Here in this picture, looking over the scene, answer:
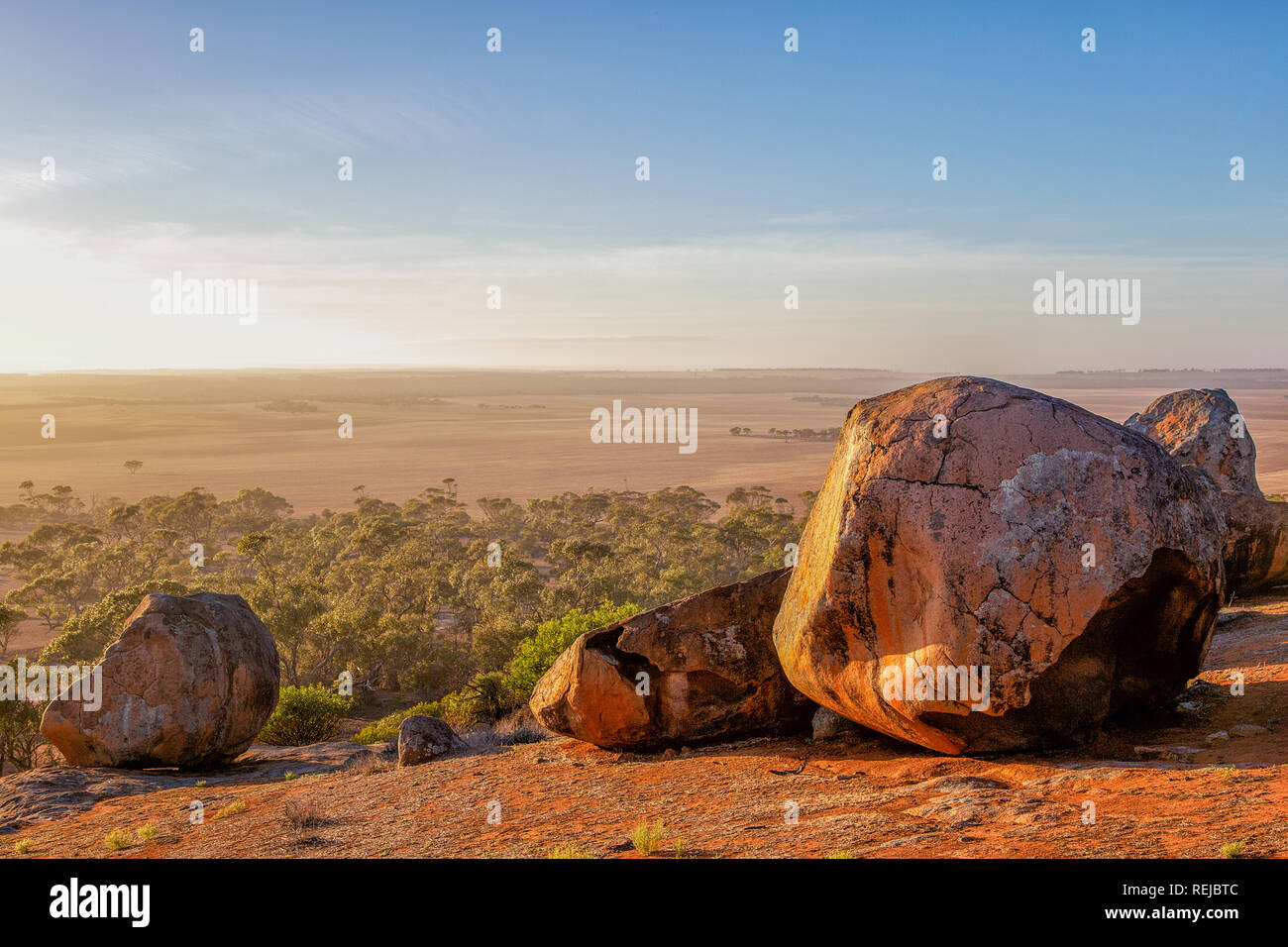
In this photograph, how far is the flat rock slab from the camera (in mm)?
11195

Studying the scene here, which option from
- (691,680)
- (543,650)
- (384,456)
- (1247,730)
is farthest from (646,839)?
Answer: (384,456)

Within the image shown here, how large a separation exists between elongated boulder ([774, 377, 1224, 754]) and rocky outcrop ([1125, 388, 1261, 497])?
1085 centimetres

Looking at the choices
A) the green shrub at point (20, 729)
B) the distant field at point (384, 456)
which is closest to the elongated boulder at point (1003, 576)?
the green shrub at point (20, 729)

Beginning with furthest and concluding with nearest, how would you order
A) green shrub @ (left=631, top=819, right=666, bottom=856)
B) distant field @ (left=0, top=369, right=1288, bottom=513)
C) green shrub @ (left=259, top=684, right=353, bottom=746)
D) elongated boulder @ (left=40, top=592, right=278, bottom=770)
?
distant field @ (left=0, top=369, right=1288, bottom=513)
green shrub @ (left=259, top=684, right=353, bottom=746)
elongated boulder @ (left=40, top=592, right=278, bottom=770)
green shrub @ (left=631, top=819, right=666, bottom=856)

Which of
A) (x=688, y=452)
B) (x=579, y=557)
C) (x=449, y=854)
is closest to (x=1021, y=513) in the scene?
(x=449, y=854)

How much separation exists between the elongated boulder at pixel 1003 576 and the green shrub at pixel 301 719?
587 inches

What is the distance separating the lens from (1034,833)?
20.5ft

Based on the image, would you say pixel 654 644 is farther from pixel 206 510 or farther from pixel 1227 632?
pixel 206 510

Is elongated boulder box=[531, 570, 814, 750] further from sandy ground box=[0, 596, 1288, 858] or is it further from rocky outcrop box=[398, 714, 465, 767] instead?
rocky outcrop box=[398, 714, 465, 767]

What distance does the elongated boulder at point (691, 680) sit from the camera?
35.8 ft

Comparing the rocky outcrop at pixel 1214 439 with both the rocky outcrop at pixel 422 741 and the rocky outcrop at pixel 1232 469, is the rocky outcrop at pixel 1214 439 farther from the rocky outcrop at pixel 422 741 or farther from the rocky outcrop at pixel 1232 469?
the rocky outcrop at pixel 422 741

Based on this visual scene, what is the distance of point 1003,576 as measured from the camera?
26.1 feet

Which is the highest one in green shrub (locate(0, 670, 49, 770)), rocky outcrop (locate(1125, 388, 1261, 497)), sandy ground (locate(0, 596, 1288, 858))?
rocky outcrop (locate(1125, 388, 1261, 497))

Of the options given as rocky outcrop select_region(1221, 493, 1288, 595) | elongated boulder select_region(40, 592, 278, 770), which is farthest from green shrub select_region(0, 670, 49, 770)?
rocky outcrop select_region(1221, 493, 1288, 595)
